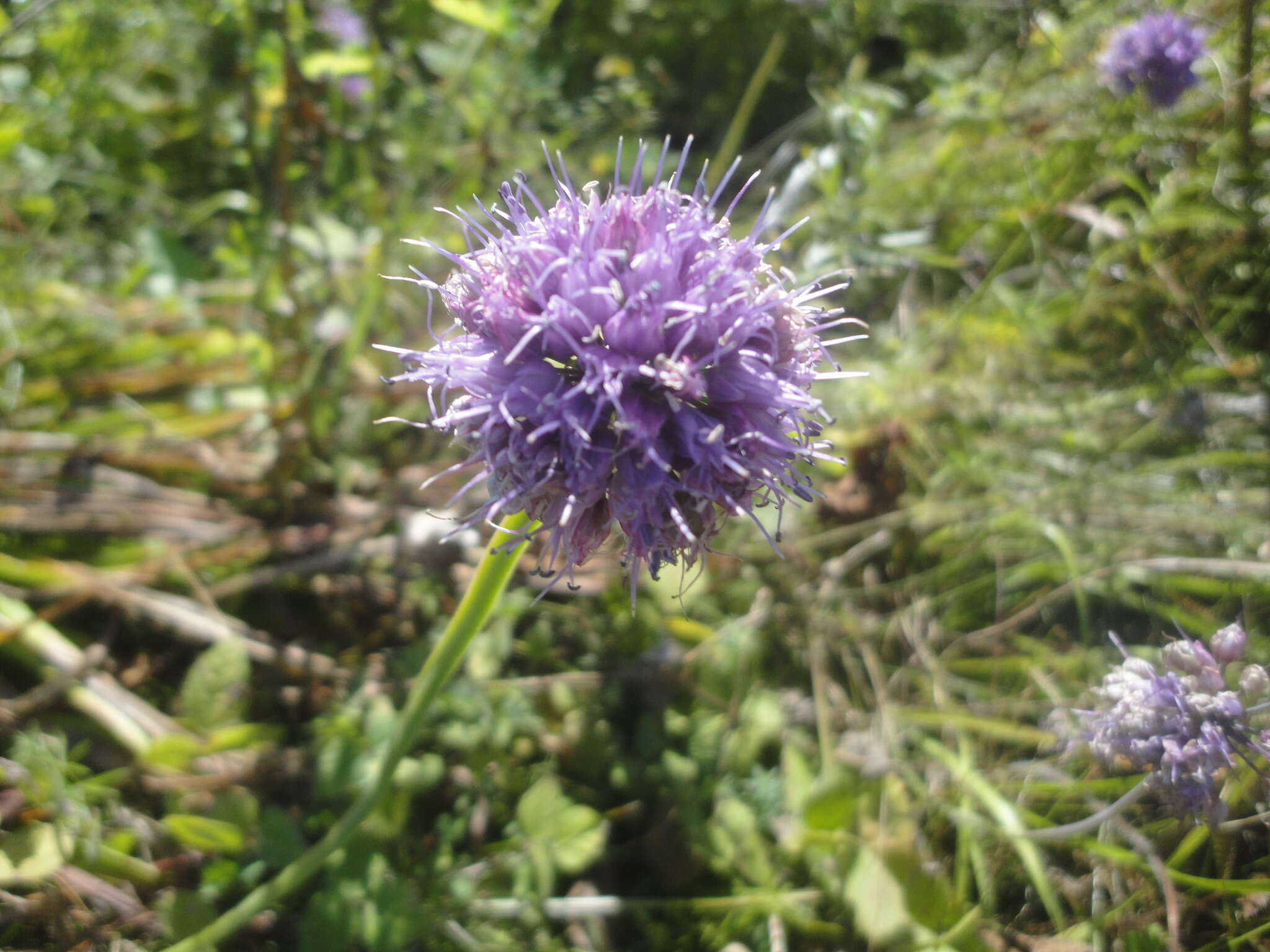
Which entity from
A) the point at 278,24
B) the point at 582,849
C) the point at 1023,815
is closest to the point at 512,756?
the point at 582,849

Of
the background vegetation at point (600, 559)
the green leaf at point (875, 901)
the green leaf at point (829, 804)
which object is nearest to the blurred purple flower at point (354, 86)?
the background vegetation at point (600, 559)

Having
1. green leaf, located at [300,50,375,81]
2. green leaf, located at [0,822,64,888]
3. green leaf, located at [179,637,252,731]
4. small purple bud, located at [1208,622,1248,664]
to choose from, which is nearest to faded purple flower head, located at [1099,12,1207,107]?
small purple bud, located at [1208,622,1248,664]

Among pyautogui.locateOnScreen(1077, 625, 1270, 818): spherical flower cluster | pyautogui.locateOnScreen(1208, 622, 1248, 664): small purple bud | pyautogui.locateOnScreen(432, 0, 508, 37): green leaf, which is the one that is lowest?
pyautogui.locateOnScreen(1077, 625, 1270, 818): spherical flower cluster

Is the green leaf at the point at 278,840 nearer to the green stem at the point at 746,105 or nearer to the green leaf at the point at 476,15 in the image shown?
the green leaf at the point at 476,15

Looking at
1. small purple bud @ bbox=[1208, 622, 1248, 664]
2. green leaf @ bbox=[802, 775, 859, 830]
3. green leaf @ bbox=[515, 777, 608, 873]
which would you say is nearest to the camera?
small purple bud @ bbox=[1208, 622, 1248, 664]

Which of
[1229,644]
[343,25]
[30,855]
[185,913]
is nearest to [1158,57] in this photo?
[1229,644]

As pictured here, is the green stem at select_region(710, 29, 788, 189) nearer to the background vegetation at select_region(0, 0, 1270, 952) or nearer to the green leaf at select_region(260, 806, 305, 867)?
the background vegetation at select_region(0, 0, 1270, 952)

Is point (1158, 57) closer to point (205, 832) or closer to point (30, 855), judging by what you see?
point (205, 832)
